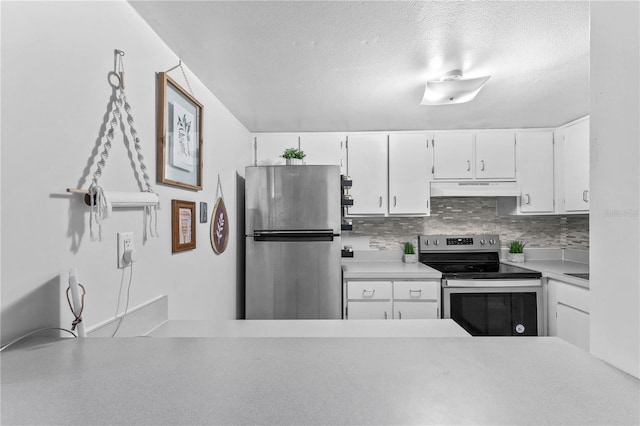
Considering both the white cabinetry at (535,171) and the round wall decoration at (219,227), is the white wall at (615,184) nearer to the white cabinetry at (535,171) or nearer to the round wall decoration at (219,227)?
the round wall decoration at (219,227)

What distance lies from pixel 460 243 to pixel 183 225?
106 inches

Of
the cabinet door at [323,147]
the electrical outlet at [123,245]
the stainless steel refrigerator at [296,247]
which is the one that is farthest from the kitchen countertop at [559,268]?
the electrical outlet at [123,245]

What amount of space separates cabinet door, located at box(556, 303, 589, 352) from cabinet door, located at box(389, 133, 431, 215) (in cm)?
131

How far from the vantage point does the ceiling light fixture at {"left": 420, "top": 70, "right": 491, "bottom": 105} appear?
1.82 metres

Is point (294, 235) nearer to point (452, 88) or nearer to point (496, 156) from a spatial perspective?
point (452, 88)

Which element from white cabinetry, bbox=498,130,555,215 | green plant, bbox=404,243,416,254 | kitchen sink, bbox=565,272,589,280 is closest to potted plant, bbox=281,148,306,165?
green plant, bbox=404,243,416,254

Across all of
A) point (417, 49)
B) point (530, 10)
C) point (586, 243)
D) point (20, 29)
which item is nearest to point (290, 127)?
point (417, 49)

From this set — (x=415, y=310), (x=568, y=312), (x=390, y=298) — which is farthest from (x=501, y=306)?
(x=390, y=298)

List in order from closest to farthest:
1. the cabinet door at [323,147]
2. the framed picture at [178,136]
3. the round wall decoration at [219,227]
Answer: the framed picture at [178,136], the round wall decoration at [219,227], the cabinet door at [323,147]

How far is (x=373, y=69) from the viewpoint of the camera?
1.79 meters

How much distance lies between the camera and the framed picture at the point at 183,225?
1523 millimetres

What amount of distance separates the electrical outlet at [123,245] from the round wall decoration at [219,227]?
0.88 metres

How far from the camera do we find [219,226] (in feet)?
7.17

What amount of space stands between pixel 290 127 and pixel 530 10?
200 centimetres
